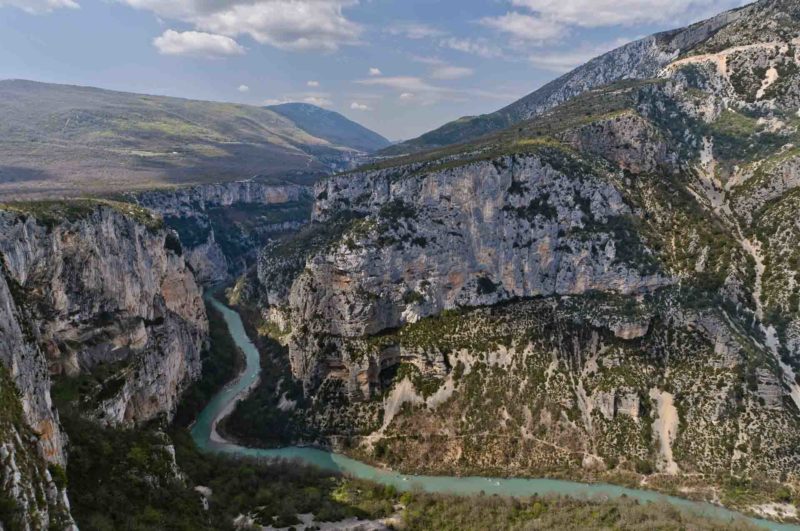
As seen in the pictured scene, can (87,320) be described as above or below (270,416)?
above

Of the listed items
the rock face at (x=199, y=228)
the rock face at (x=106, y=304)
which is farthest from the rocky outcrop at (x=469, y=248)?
the rock face at (x=199, y=228)

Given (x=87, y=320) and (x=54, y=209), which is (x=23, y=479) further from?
(x=54, y=209)

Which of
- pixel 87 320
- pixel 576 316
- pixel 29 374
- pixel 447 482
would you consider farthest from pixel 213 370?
pixel 29 374

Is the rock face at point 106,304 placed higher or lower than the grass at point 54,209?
lower

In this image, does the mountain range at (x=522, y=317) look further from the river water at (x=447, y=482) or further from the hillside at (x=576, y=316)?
the river water at (x=447, y=482)

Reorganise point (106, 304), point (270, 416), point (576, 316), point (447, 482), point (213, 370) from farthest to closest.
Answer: point (213, 370), point (270, 416), point (576, 316), point (106, 304), point (447, 482)

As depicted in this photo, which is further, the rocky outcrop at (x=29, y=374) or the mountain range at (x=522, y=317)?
the mountain range at (x=522, y=317)

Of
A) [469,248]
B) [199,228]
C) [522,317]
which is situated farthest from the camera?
[199,228]

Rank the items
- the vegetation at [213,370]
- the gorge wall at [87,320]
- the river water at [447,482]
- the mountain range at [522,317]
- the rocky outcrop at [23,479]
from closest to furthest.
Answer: the rocky outcrop at [23,479] → the gorge wall at [87,320] → the river water at [447,482] → the mountain range at [522,317] → the vegetation at [213,370]

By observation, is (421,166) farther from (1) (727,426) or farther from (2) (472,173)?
(1) (727,426)
